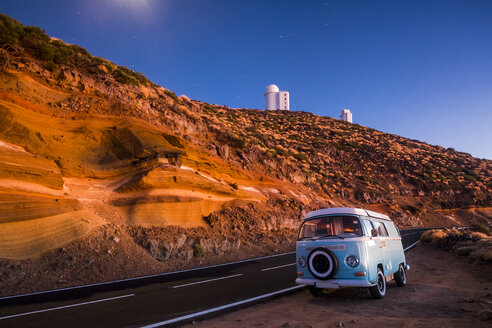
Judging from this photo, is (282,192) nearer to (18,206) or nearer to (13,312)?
(18,206)

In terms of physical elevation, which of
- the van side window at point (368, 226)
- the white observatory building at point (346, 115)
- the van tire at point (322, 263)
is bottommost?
the van tire at point (322, 263)

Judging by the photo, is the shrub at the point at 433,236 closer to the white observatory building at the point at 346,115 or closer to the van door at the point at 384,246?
the van door at the point at 384,246

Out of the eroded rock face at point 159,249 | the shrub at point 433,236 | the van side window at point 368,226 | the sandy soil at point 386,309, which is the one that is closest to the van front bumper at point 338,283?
the sandy soil at point 386,309

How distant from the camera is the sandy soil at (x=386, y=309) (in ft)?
19.0

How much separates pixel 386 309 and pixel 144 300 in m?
6.19

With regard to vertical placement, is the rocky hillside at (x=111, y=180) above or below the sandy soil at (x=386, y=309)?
above

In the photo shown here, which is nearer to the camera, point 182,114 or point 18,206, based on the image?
point 18,206

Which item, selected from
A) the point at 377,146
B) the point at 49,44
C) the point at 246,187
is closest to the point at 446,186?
the point at 377,146

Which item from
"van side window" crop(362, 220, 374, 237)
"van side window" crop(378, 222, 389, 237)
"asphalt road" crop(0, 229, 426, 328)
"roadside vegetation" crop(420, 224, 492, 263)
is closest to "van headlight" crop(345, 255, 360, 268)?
"van side window" crop(362, 220, 374, 237)

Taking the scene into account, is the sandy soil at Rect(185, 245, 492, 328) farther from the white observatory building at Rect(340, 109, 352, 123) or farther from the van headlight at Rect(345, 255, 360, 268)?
the white observatory building at Rect(340, 109, 352, 123)

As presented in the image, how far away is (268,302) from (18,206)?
11655mm

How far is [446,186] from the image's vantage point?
53344mm

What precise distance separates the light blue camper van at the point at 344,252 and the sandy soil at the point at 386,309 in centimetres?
50

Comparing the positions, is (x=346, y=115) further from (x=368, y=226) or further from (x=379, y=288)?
(x=379, y=288)
